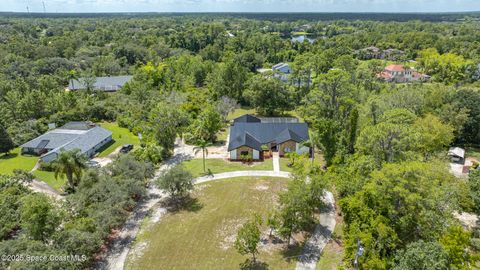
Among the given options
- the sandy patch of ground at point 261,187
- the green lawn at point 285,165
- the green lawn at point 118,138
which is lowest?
the sandy patch of ground at point 261,187

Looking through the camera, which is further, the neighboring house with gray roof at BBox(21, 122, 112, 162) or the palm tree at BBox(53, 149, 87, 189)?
the neighboring house with gray roof at BBox(21, 122, 112, 162)

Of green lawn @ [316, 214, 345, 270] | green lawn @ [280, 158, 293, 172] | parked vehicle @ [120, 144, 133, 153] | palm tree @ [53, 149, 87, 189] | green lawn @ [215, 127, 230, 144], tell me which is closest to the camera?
green lawn @ [316, 214, 345, 270]

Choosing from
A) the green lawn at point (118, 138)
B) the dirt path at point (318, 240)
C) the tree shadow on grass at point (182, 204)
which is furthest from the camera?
the green lawn at point (118, 138)

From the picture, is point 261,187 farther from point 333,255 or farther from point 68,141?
point 68,141

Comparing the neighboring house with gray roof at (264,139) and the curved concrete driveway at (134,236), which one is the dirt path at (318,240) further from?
the neighboring house with gray roof at (264,139)

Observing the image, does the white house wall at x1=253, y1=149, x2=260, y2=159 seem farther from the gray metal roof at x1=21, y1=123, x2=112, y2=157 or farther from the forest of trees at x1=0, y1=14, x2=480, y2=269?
the gray metal roof at x1=21, y1=123, x2=112, y2=157

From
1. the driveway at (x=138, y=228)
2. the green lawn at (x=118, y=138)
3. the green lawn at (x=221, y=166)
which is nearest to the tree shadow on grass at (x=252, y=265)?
the driveway at (x=138, y=228)

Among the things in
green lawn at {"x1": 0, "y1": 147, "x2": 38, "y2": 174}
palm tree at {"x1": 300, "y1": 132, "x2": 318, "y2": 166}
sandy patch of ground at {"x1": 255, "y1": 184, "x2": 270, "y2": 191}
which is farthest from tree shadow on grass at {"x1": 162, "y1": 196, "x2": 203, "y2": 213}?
green lawn at {"x1": 0, "y1": 147, "x2": 38, "y2": 174}
